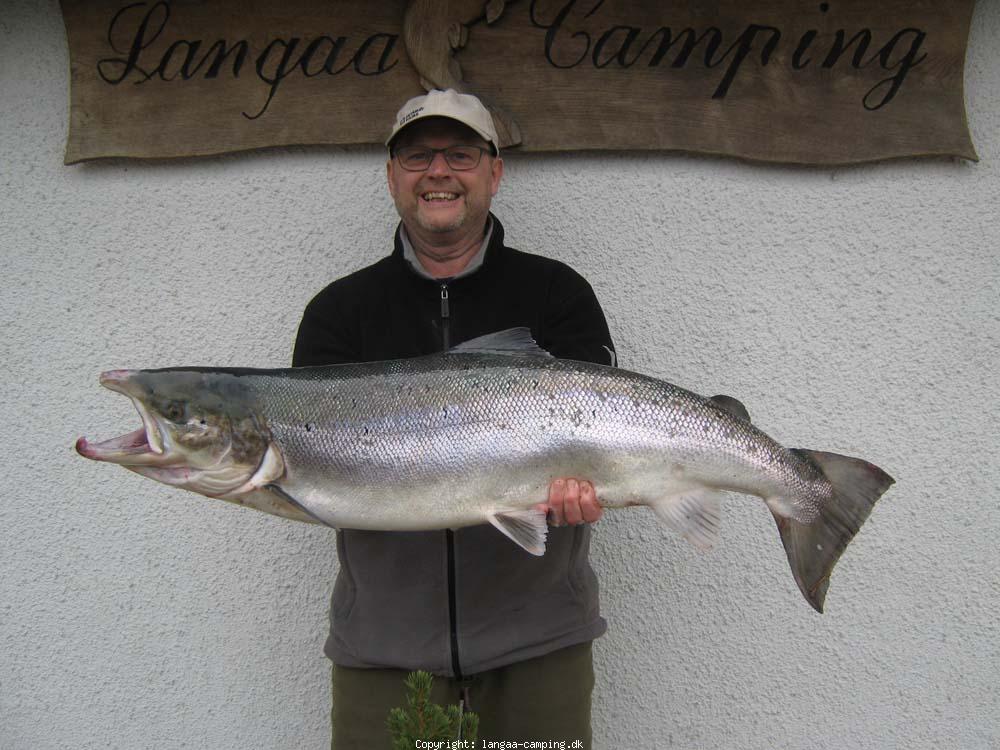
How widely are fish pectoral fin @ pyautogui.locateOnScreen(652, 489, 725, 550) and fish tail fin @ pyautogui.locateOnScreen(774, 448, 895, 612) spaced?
0.64 ft

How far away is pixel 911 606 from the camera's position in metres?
2.94

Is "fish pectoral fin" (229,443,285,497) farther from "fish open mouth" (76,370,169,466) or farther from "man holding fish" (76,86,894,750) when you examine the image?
"fish open mouth" (76,370,169,466)

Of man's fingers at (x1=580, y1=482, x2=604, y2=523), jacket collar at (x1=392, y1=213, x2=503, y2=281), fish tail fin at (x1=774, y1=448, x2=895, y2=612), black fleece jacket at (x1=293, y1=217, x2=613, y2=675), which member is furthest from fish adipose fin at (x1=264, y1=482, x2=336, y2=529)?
fish tail fin at (x1=774, y1=448, x2=895, y2=612)

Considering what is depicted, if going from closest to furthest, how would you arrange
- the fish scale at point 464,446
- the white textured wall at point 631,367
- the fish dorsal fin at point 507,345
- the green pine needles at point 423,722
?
1. the green pine needles at point 423,722
2. the fish scale at point 464,446
3. the fish dorsal fin at point 507,345
4. the white textured wall at point 631,367

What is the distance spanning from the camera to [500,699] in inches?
97.6

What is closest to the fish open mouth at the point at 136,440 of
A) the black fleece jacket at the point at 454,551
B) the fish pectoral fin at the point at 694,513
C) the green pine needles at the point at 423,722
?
the black fleece jacket at the point at 454,551

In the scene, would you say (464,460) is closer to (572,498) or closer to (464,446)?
(464,446)

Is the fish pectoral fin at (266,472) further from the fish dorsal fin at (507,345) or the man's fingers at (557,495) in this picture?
the man's fingers at (557,495)

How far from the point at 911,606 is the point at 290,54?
3399 mm

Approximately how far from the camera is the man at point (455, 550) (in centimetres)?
236

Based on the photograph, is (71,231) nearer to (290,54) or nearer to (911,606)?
(290,54)

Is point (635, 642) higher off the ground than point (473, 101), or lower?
lower

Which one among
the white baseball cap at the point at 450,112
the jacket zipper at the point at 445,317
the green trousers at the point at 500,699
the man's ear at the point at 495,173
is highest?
the white baseball cap at the point at 450,112

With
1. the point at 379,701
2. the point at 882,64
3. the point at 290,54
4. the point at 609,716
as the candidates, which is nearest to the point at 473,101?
the point at 290,54
